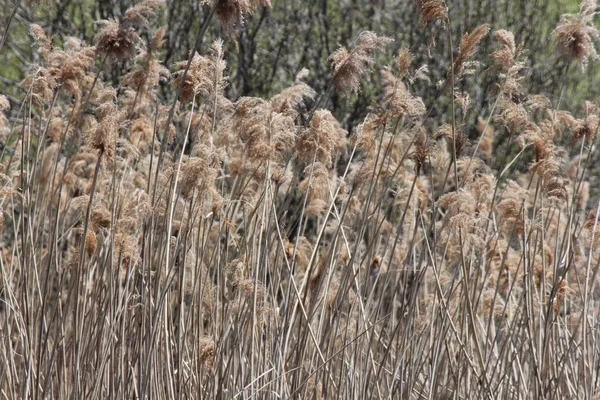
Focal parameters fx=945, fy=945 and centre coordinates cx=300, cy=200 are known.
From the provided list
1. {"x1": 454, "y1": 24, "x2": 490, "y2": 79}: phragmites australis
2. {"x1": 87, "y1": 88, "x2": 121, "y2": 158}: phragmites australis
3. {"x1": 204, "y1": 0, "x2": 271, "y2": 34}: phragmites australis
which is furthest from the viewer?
{"x1": 87, "y1": 88, "x2": 121, "y2": 158}: phragmites australis

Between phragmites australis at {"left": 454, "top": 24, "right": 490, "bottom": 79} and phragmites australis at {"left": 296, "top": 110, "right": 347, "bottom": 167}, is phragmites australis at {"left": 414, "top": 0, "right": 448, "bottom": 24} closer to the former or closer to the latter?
phragmites australis at {"left": 454, "top": 24, "right": 490, "bottom": 79}

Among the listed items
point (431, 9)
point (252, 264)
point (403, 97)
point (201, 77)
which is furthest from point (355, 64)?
point (252, 264)

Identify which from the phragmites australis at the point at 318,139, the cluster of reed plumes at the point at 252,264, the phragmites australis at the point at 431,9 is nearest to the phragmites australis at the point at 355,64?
the cluster of reed plumes at the point at 252,264

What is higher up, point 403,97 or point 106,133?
point 403,97

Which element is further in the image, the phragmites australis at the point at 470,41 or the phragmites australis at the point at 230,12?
the phragmites australis at the point at 470,41

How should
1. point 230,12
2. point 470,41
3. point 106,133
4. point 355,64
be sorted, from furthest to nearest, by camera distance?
point 355,64 → point 106,133 → point 470,41 → point 230,12

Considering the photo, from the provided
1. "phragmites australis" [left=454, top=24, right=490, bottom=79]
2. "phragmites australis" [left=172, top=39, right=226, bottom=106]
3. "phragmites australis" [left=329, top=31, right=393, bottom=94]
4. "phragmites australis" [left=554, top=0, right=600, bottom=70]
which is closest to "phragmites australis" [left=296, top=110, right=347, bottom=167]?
"phragmites australis" [left=329, top=31, right=393, bottom=94]

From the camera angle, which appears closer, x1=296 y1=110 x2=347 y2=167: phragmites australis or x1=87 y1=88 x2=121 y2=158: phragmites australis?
x1=87 y1=88 x2=121 y2=158: phragmites australis

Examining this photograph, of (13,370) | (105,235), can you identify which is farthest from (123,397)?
(105,235)

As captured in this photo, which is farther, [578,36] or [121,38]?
[578,36]

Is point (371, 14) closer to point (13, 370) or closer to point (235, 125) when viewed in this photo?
point (235, 125)

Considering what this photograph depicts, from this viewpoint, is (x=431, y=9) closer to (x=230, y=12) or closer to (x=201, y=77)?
(x=230, y=12)

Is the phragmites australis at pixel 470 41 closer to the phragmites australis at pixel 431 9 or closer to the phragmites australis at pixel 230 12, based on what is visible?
the phragmites australis at pixel 431 9

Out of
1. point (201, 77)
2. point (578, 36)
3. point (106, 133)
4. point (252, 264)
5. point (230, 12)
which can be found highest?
point (578, 36)
